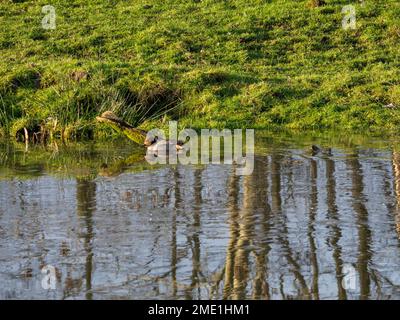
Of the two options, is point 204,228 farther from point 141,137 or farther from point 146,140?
point 141,137

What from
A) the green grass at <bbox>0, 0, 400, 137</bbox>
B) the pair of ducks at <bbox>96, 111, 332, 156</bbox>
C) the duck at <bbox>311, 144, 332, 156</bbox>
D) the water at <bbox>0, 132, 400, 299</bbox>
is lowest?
the water at <bbox>0, 132, 400, 299</bbox>

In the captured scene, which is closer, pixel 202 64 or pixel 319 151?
pixel 319 151

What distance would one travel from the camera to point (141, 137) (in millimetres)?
18094

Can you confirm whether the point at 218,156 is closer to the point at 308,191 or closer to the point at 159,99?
the point at 308,191

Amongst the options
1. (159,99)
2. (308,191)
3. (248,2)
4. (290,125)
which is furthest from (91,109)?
(248,2)

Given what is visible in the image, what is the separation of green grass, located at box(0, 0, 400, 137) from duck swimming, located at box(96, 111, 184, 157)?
1.58 m

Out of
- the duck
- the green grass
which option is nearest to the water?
the duck

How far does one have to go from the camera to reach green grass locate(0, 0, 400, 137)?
2061cm

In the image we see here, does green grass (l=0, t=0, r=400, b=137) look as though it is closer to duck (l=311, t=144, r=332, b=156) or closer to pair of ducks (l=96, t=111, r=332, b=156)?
pair of ducks (l=96, t=111, r=332, b=156)

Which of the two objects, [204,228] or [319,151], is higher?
[319,151]

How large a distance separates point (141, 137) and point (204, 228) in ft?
24.1

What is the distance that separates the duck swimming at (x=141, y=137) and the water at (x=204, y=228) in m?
0.89

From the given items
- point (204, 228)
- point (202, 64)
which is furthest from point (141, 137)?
point (204, 228)

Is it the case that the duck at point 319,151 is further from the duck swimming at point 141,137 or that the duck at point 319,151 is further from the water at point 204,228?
the duck swimming at point 141,137
